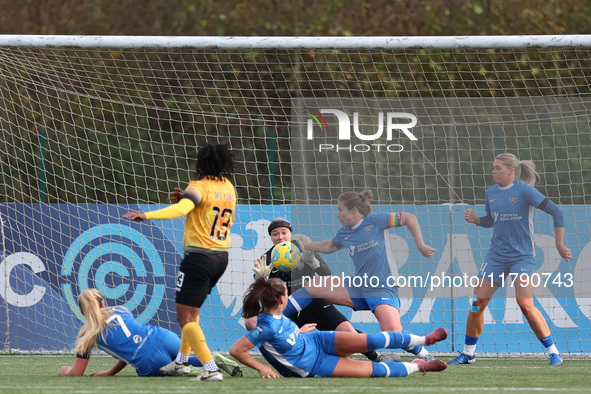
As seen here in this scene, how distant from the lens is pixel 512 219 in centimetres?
782

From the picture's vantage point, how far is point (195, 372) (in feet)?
21.5

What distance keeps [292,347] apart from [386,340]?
63cm

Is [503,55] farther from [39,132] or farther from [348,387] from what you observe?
[348,387]

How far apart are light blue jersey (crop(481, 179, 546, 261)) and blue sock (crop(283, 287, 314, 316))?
65.3 inches

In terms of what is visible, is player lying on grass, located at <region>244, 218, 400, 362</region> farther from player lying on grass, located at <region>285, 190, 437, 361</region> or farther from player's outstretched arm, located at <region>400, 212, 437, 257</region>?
player's outstretched arm, located at <region>400, 212, 437, 257</region>

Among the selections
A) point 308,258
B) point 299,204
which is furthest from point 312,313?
point 299,204

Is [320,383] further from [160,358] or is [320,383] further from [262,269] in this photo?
[262,269]

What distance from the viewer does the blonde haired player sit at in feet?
19.2

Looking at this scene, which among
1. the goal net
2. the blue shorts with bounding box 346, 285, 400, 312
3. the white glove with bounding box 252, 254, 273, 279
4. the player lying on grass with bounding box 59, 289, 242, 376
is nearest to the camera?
the player lying on grass with bounding box 59, 289, 242, 376

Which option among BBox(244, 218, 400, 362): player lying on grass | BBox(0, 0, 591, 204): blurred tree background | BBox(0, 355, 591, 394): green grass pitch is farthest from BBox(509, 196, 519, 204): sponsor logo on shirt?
BBox(244, 218, 400, 362): player lying on grass

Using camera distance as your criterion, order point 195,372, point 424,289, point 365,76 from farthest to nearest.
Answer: point 365,76 < point 424,289 < point 195,372

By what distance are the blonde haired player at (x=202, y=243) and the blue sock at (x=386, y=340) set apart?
3.38 ft

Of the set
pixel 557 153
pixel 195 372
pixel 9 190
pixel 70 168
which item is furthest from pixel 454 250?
pixel 9 190

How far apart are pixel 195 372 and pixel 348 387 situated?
5.14 feet
